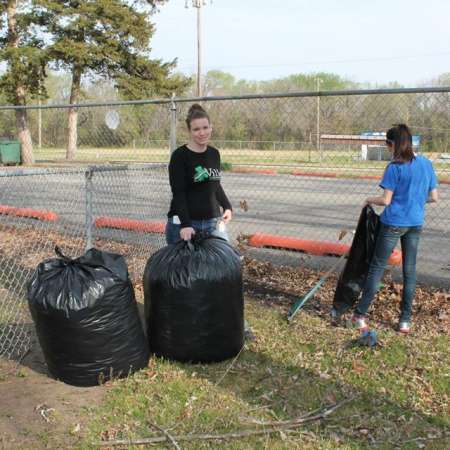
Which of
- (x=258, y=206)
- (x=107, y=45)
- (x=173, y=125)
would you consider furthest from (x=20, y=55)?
(x=173, y=125)

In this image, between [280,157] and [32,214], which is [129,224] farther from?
[280,157]

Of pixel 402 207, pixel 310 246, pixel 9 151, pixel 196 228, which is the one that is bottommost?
pixel 310 246

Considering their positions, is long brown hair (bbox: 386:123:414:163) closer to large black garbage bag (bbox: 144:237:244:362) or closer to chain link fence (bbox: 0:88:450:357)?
chain link fence (bbox: 0:88:450:357)

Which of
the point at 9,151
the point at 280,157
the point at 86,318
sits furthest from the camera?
the point at 9,151

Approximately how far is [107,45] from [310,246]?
785 inches

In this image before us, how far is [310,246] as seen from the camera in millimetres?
6863

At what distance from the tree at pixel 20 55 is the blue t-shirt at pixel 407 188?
20827 mm

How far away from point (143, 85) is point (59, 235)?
1752cm

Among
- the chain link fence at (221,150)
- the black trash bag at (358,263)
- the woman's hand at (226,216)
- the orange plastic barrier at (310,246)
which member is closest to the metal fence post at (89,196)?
the chain link fence at (221,150)

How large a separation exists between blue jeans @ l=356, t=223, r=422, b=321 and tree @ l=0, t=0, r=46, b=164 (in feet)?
68.0

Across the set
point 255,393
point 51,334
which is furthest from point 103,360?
point 255,393

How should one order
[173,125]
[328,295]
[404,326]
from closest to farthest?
1. [404,326]
2. [328,295]
3. [173,125]

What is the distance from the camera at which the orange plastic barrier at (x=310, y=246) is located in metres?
6.43

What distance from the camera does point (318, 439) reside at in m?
2.90
